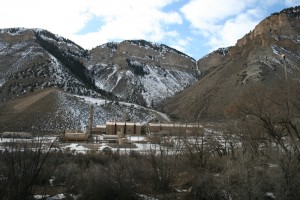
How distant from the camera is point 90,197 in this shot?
1681 cm

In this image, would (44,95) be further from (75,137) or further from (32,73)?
(75,137)

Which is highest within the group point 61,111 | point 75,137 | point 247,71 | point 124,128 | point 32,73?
point 247,71

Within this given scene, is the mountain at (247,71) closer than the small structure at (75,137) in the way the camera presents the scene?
No

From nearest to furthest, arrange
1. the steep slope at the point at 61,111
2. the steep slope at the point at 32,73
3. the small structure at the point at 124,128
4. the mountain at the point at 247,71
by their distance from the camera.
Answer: the small structure at the point at 124,128
the steep slope at the point at 61,111
the mountain at the point at 247,71
the steep slope at the point at 32,73

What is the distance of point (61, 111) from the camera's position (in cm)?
8206

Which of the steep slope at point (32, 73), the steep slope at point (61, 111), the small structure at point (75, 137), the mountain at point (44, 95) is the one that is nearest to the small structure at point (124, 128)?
the steep slope at point (61, 111)

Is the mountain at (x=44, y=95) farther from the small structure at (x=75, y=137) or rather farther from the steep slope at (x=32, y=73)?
the small structure at (x=75, y=137)

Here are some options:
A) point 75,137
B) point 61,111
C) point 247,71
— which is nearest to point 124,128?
point 75,137

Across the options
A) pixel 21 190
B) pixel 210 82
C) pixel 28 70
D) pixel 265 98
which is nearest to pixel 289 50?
pixel 210 82

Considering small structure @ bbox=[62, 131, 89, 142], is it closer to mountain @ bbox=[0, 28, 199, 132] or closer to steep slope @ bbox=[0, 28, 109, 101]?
mountain @ bbox=[0, 28, 199, 132]

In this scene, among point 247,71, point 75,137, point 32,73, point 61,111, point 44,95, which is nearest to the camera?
point 75,137

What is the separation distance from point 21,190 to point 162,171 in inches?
369

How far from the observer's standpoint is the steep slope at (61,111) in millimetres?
72075

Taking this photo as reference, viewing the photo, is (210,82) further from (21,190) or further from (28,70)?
(21,190)
